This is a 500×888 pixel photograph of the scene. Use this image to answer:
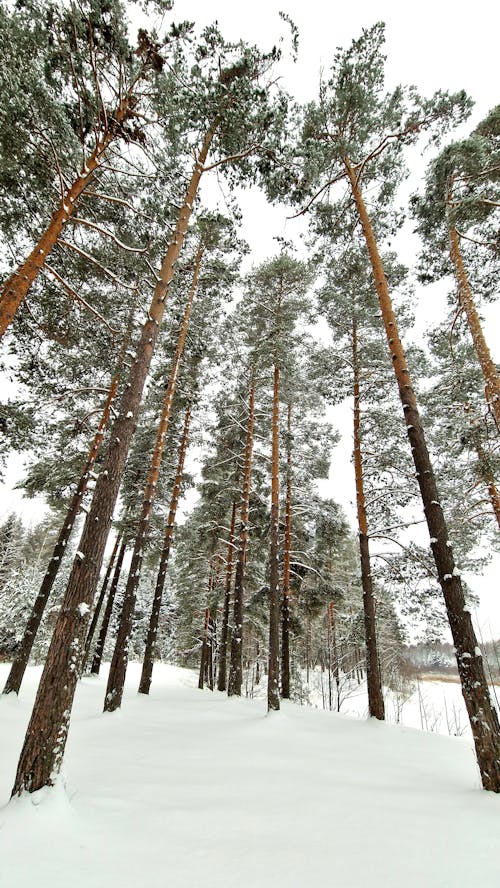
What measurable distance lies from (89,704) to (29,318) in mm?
9866

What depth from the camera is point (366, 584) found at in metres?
9.43

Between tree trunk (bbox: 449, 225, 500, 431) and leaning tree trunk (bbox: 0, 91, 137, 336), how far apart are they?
7.19 m

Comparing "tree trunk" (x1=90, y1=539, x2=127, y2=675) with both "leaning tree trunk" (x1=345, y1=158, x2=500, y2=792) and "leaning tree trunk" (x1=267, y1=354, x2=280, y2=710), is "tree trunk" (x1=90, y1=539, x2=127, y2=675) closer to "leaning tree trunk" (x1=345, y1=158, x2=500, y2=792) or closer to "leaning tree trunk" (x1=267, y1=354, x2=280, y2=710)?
"leaning tree trunk" (x1=267, y1=354, x2=280, y2=710)

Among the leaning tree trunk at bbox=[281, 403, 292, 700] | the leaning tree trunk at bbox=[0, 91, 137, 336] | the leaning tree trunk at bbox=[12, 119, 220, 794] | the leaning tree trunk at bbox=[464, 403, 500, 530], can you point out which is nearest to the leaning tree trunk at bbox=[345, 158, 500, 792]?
the leaning tree trunk at bbox=[464, 403, 500, 530]

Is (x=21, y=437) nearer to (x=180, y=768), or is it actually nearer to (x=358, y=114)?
(x=180, y=768)

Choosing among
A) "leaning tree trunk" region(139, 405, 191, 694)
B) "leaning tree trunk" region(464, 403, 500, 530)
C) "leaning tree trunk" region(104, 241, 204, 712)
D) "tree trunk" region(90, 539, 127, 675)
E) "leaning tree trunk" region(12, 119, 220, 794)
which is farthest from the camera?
"tree trunk" region(90, 539, 127, 675)

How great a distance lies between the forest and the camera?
5.69 m

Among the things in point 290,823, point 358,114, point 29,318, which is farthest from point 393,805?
point 358,114

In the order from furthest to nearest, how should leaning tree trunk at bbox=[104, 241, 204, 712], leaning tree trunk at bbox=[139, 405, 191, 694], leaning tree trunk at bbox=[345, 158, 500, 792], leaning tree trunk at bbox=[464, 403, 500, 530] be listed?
leaning tree trunk at bbox=[139, 405, 191, 694], leaning tree trunk at bbox=[464, 403, 500, 530], leaning tree trunk at bbox=[104, 241, 204, 712], leaning tree trunk at bbox=[345, 158, 500, 792]

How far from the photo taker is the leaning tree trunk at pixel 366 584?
8742 millimetres

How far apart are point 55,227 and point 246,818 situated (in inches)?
330

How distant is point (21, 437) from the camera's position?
838cm

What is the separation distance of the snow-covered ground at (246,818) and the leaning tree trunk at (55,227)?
5.93 metres

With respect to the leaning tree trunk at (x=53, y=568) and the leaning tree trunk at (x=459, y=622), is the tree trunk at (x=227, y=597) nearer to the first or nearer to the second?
the leaning tree trunk at (x=53, y=568)
